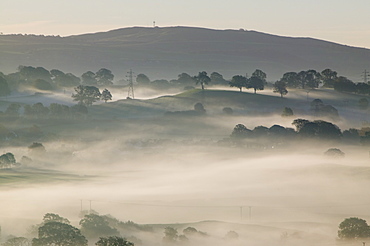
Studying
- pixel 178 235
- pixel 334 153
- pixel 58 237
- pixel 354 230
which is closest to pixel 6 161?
pixel 334 153

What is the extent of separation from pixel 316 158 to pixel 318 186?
26.4m

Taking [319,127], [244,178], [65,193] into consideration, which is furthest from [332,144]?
[65,193]

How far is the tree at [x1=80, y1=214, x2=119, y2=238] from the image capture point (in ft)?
288

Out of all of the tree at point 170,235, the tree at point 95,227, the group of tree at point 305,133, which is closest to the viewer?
the tree at point 170,235

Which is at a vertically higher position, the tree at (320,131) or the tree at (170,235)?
the tree at (320,131)

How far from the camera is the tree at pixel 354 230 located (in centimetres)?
8756

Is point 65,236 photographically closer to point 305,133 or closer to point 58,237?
point 58,237

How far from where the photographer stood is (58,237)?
79188 millimetres

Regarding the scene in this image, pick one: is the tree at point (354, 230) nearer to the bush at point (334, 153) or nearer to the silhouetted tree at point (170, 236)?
the silhouetted tree at point (170, 236)

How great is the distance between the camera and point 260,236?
9100 cm

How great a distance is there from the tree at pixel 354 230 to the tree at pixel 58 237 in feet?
94.1

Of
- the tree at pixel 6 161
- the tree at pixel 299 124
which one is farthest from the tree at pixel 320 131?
the tree at pixel 6 161

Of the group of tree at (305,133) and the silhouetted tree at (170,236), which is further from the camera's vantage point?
the group of tree at (305,133)

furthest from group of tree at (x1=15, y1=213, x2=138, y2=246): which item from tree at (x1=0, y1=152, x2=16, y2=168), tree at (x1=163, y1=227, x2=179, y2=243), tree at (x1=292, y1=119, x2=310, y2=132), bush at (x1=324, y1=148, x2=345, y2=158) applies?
tree at (x1=292, y1=119, x2=310, y2=132)
